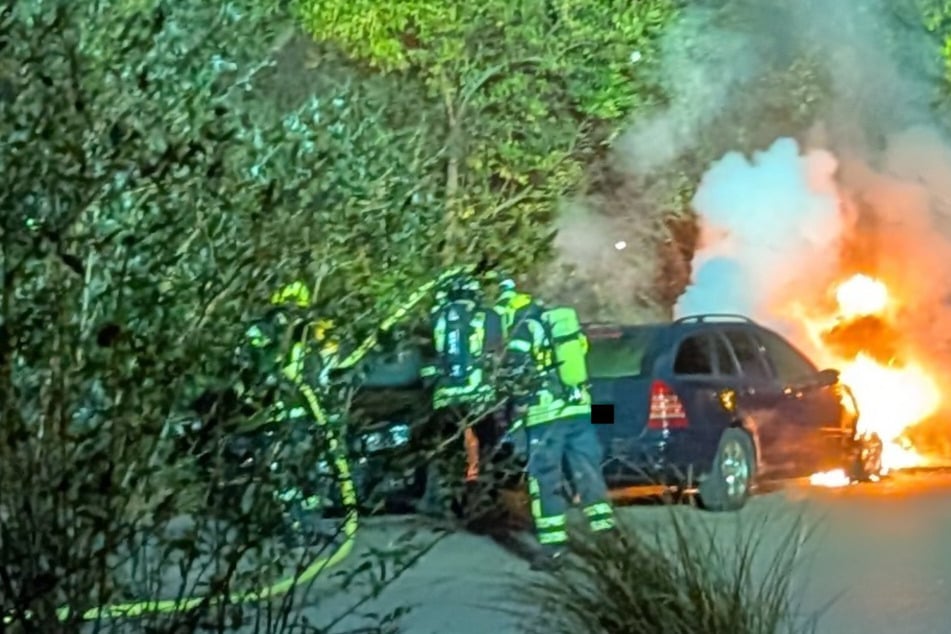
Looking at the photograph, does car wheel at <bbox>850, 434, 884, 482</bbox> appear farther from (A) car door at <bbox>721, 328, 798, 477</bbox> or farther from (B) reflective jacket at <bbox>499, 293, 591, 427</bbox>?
(B) reflective jacket at <bbox>499, 293, 591, 427</bbox>

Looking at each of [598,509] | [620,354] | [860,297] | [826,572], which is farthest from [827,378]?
[598,509]

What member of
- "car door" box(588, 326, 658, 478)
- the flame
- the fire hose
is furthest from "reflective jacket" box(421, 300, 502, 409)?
the flame

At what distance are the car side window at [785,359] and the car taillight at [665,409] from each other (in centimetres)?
171

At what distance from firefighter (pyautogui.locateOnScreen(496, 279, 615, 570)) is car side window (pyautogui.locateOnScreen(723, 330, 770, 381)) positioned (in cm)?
364

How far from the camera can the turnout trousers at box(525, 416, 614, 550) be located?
894 cm

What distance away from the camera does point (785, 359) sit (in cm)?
1509

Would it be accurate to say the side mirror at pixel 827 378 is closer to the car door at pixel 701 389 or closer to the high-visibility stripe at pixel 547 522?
the car door at pixel 701 389

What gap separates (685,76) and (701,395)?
9.51 metres

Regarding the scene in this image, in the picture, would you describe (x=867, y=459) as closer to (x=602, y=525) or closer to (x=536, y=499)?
(x=536, y=499)

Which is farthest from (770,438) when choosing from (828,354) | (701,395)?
(828,354)

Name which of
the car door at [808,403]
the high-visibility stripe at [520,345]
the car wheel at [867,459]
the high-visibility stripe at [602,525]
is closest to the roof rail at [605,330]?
the car door at [808,403]

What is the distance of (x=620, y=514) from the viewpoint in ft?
Answer: 22.9

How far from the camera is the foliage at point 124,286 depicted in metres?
4.36

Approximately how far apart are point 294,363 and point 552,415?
11.0 feet
